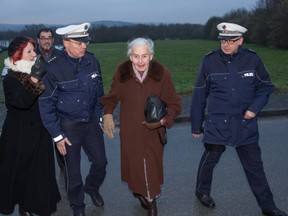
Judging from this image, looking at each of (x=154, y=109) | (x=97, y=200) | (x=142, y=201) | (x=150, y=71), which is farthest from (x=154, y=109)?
(x=97, y=200)

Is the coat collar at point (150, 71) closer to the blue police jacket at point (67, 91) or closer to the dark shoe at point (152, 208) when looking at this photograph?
the blue police jacket at point (67, 91)

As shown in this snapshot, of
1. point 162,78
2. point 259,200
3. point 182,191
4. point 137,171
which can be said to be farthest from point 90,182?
point 259,200

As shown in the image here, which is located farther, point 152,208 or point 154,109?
point 152,208

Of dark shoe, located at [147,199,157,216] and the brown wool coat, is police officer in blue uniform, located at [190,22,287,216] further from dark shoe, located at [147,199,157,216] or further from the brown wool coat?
dark shoe, located at [147,199,157,216]

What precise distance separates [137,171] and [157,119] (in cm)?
58

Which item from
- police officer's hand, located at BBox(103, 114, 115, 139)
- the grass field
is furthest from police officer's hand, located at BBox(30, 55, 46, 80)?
the grass field

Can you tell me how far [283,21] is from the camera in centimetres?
4522

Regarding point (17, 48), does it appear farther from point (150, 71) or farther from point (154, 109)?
point (154, 109)

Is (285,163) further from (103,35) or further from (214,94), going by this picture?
(103,35)

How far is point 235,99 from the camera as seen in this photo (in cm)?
406

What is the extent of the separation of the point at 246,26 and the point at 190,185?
196ft

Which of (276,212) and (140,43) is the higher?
(140,43)

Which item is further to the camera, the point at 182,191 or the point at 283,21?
the point at 283,21

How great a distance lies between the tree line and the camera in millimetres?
45906
